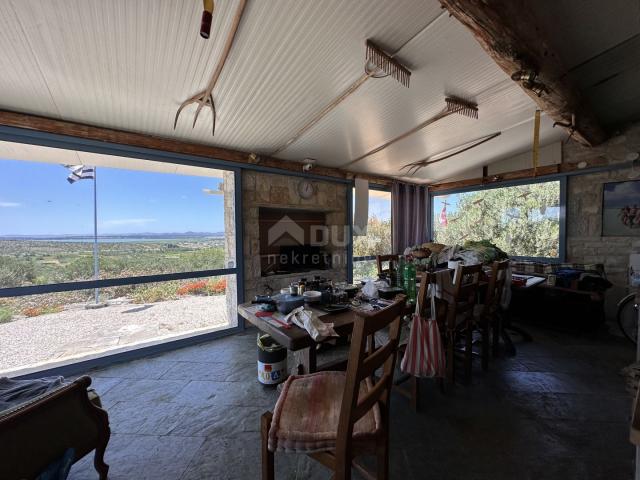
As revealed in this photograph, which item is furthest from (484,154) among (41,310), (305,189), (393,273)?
(41,310)

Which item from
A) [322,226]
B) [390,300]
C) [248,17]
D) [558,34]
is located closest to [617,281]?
[558,34]

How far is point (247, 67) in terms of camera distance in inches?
69.3

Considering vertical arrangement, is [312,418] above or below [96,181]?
below

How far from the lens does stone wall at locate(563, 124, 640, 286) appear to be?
3363 mm

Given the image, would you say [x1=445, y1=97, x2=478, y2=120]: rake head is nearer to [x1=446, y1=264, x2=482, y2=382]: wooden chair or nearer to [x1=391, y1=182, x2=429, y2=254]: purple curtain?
[x1=446, y1=264, x2=482, y2=382]: wooden chair

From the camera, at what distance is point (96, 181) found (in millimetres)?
2650

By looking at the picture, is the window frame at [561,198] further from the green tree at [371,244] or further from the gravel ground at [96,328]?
the gravel ground at [96,328]

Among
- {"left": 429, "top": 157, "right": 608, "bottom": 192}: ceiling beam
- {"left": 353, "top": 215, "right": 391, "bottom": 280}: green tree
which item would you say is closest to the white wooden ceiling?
{"left": 429, "top": 157, "right": 608, "bottom": 192}: ceiling beam

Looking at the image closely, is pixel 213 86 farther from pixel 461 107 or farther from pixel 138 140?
pixel 461 107

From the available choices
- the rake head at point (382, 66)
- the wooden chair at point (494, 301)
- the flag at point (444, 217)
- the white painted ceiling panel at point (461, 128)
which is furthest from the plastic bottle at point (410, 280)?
the flag at point (444, 217)

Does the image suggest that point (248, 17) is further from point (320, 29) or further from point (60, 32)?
point (60, 32)

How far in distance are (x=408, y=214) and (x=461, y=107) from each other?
280 cm

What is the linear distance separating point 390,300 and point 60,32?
2.53 meters

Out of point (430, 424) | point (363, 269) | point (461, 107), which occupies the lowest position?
point (430, 424)
